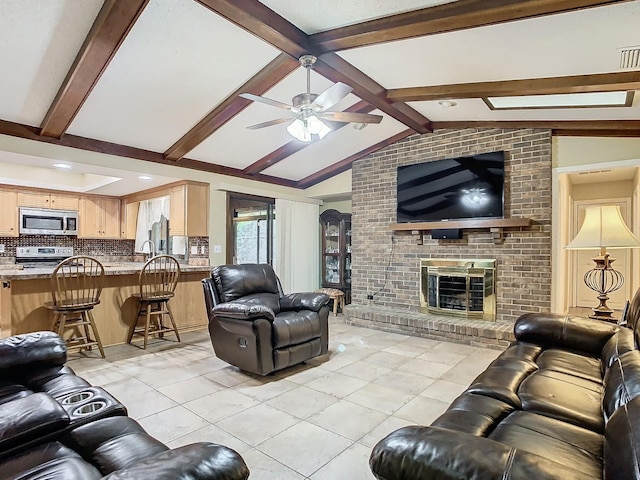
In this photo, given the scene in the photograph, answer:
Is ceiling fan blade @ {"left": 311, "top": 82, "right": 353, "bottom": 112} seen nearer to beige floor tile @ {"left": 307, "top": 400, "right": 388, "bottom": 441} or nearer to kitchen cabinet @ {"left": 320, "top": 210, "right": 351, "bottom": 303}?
beige floor tile @ {"left": 307, "top": 400, "right": 388, "bottom": 441}

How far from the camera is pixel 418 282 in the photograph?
17.1ft

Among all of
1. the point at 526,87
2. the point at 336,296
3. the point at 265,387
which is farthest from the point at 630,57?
the point at 336,296

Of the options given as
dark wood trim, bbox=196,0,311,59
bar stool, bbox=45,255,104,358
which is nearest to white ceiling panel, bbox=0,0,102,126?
dark wood trim, bbox=196,0,311,59

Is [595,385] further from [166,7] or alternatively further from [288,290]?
[288,290]

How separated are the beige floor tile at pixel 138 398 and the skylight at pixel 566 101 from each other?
13.4 feet

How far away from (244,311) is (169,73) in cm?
215

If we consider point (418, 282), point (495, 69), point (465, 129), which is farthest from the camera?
point (418, 282)

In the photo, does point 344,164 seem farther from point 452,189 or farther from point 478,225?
point 478,225

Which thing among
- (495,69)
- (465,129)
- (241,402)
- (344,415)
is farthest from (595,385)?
(465,129)

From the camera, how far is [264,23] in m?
2.52

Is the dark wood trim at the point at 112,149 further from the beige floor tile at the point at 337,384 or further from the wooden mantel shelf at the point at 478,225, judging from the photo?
the beige floor tile at the point at 337,384

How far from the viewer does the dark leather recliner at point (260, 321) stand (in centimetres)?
308

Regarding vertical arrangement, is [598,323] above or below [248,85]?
below

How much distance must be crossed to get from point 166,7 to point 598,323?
11.8ft
